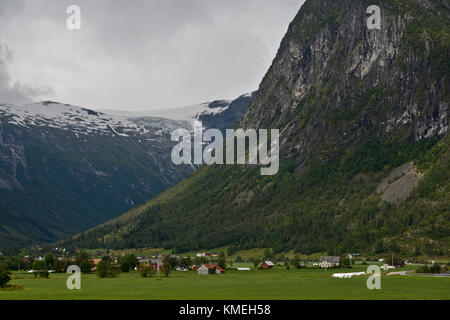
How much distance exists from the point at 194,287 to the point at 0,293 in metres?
37.3

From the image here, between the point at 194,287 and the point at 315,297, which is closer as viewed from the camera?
the point at 315,297

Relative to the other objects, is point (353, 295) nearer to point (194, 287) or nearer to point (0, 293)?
point (194, 287)

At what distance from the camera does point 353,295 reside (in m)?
127
